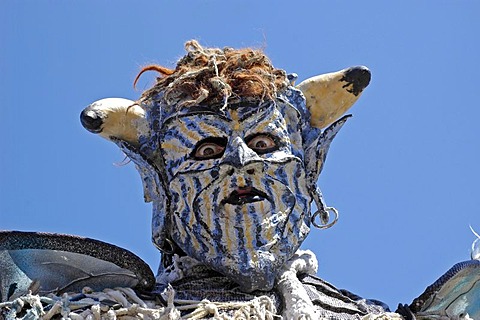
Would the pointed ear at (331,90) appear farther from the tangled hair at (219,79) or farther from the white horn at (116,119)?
the white horn at (116,119)

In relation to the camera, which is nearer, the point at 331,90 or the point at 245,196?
the point at 245,196

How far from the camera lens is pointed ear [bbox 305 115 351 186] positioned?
6.00m

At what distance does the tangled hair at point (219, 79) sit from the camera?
19.1ft

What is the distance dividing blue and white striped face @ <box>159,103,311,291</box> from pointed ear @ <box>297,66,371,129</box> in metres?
0.22

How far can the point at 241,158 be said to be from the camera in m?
5.58

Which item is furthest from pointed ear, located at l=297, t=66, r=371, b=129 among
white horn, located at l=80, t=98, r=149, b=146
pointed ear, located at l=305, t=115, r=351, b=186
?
white horn, located at l=80, t=98, r=149, b=146

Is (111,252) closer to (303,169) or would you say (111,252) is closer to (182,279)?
(182,279)

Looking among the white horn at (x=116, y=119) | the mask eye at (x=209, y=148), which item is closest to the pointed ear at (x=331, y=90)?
the mask eye at (x=209, y=148)

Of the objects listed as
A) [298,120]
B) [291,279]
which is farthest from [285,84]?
[291,279]

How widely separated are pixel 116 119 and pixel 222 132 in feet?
1.66

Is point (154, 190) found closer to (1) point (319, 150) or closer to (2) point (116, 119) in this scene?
(2) point (116, 119)

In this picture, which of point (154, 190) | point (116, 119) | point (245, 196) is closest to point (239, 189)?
point (245, 196)

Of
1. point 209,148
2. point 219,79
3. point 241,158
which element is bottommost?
point 241,158

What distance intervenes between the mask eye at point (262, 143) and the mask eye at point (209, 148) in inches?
4.6
